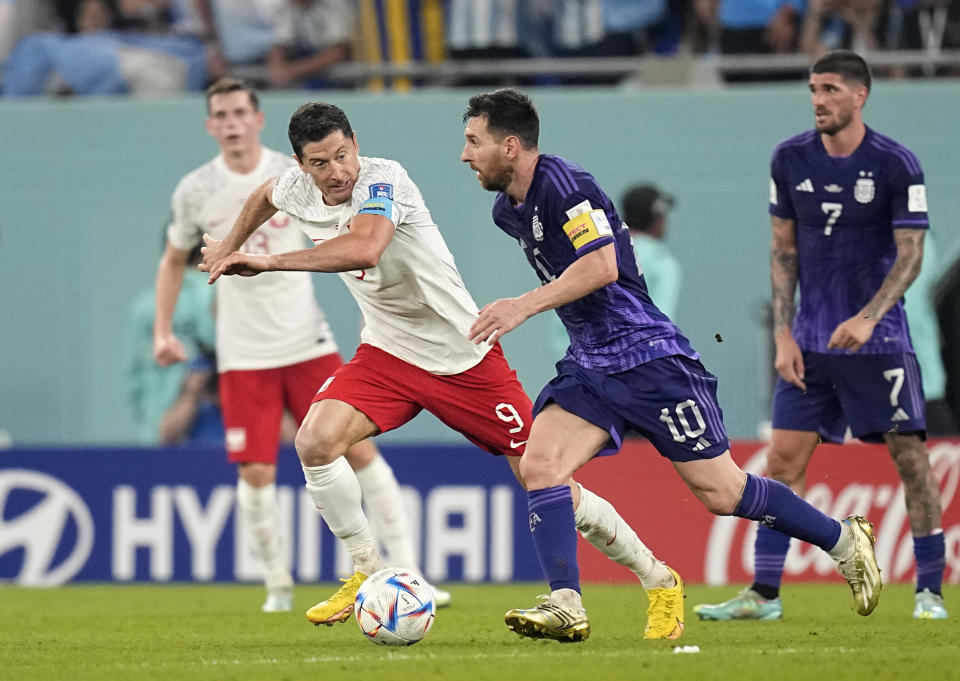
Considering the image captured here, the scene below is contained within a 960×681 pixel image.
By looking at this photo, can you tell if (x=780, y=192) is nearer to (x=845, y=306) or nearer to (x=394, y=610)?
(x=845, y=306)

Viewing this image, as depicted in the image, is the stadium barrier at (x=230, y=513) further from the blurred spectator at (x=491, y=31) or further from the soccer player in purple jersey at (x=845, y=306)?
the blurred spectator at (x=491, y=31)

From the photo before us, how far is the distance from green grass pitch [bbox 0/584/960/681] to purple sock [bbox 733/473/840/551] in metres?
0.43

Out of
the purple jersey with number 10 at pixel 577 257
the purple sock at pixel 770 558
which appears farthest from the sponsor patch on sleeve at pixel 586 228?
the purple sock at pixel 770 558

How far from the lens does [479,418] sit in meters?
7.09

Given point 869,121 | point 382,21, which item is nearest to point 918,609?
point 869,121

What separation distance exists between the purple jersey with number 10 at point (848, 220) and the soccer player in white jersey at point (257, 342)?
7.74 ft

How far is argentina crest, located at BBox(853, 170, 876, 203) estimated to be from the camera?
294 inches

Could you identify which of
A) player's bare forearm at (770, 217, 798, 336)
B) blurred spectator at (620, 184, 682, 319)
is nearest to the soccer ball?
player's bare forearm at (770, 217, 798, 336)

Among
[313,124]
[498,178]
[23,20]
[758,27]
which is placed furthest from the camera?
[23,20]

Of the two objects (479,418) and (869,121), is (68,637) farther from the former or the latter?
(869,121)

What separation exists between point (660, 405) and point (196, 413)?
653cm

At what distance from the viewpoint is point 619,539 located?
6.45m

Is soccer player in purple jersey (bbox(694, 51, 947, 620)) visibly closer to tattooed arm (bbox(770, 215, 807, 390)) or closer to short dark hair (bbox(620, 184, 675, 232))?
tattooed arm (bbox(770, 215, 807, 390))

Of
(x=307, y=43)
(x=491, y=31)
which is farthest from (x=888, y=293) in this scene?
(x=307, y=43)
